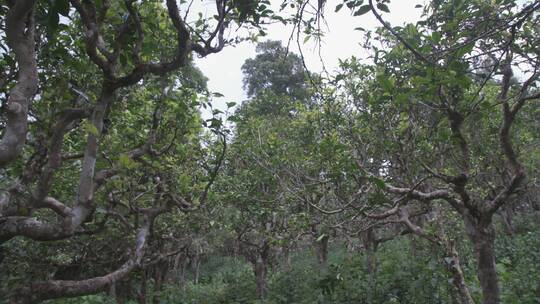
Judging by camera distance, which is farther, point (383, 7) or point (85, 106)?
point (85, 106)

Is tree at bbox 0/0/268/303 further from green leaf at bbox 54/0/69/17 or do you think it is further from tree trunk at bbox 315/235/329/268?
tree trunk at bbox 315/235/329/268

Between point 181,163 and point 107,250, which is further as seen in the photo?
point 107,250

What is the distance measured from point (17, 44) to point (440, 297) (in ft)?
28.2

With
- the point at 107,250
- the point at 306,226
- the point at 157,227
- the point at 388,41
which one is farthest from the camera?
the point at 107,250

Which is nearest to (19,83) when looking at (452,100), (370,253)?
(452,100)

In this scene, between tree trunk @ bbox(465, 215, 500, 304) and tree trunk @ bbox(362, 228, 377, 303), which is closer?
tree trunk @ bbox(465, 215, 500, 304)

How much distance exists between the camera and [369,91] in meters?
7.19

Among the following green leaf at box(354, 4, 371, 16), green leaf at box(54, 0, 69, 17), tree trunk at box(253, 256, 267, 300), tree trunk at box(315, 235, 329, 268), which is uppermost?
green leaf at box(354, 4, 371, 16)

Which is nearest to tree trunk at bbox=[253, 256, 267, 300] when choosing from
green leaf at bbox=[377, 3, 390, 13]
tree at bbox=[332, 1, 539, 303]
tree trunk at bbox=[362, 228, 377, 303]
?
tree trunk at bbox=[362, 228, 377, 303]

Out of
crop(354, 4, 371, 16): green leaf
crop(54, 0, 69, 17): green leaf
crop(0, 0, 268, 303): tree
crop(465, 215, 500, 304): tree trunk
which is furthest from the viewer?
crop(465, 215, 500, 304): tree trunk

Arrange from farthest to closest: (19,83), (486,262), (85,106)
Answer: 1. (486,262)
2. (85,106)
3. (19,83)

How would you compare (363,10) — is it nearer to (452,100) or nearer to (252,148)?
Answer: (452,100)

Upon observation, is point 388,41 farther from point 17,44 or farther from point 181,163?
point 17,44

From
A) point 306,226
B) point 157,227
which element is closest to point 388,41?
point 306,226
